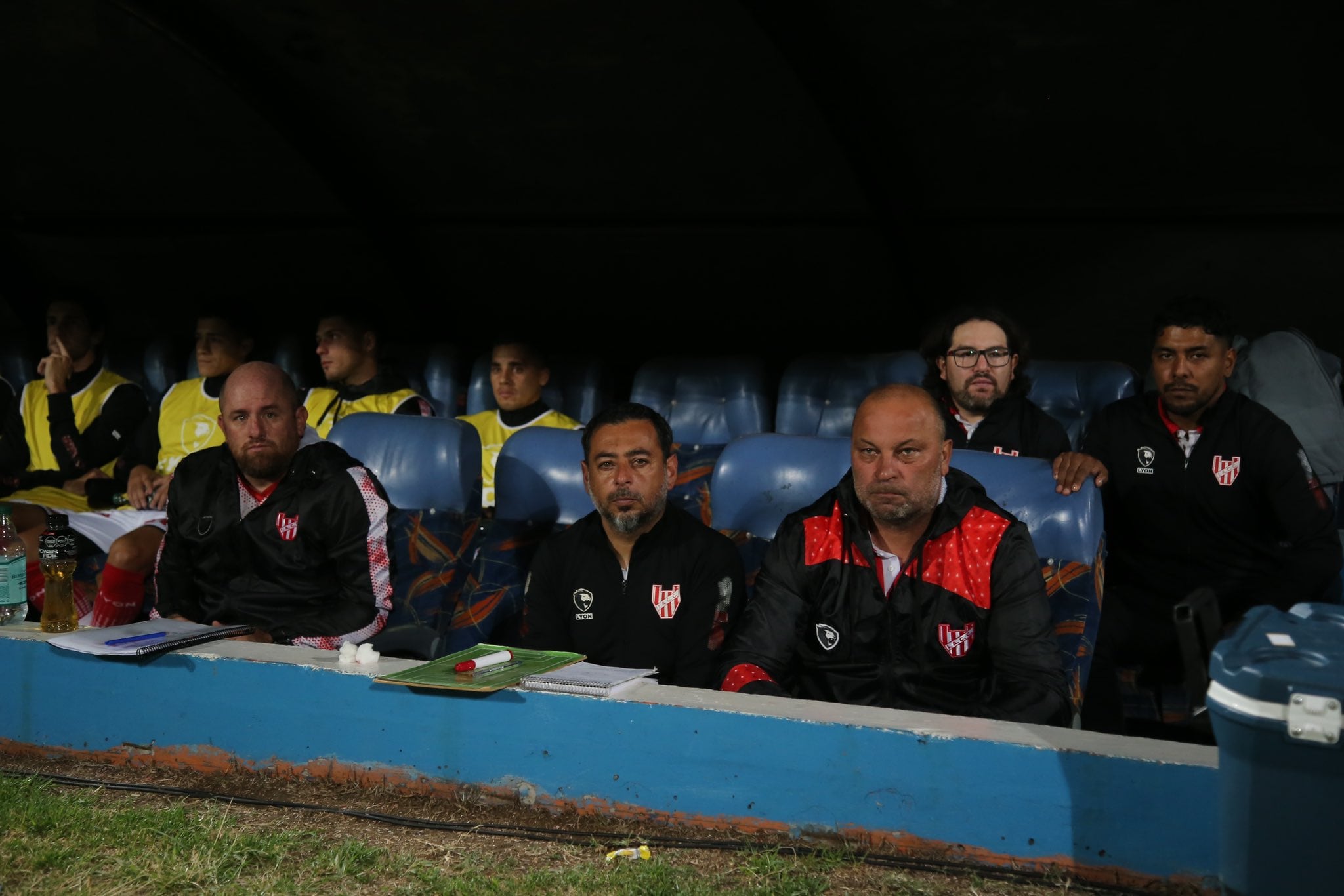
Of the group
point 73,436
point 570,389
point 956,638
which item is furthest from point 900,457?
point 73,436

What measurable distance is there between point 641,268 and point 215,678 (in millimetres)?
4177

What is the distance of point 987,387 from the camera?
11.8 feet

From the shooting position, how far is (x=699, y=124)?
211 inches

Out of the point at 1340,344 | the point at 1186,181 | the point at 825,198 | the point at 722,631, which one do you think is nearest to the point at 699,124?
the point at 825,198

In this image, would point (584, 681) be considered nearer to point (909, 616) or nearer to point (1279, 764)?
point (909, 616)

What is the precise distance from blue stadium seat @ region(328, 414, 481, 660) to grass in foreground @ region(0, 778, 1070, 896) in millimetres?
1094

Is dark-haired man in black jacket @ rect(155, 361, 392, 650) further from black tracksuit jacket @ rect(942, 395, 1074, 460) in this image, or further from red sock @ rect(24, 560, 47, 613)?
black tracksuit jacket @ rect(942, 395, 1074, 460)

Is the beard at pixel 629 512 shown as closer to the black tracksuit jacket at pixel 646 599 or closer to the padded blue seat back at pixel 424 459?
the black tracksuit jacket at pixel 646 599

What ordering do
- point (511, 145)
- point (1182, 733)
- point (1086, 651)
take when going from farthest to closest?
point (511, 145), point (1182, 733), point (1086, 651)

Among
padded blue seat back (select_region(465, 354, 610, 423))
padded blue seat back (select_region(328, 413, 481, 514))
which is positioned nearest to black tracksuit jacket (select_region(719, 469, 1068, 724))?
padded blue seat back (select_region(328, 413, 481, 514))

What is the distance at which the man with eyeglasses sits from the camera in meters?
3.53

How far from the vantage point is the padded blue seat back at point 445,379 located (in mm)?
6090

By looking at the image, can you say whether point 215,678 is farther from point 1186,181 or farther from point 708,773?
point 1186,181

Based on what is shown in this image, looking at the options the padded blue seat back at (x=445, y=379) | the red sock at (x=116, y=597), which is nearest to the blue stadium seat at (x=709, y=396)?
the padded blue seat back at (x=445, y=379)
